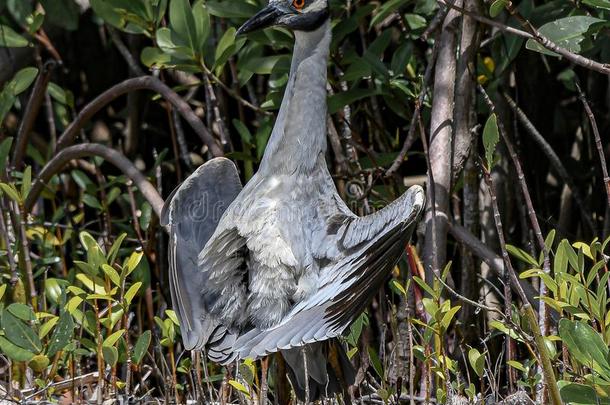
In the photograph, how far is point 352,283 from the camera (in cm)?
248

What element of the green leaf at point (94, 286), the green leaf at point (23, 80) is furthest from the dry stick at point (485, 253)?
the green leaf at point (23, 80)

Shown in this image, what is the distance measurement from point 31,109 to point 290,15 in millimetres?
1343

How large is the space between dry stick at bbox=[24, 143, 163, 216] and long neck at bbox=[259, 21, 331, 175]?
0.73 metres

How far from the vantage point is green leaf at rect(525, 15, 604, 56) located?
2.95 meters

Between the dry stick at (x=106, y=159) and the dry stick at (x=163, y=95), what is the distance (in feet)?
0.43

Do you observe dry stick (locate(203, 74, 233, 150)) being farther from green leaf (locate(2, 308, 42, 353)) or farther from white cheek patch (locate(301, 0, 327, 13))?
green leaf (locate(2, 308, 42, 353))

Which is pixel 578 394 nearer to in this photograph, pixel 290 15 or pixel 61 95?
pixel 290 15

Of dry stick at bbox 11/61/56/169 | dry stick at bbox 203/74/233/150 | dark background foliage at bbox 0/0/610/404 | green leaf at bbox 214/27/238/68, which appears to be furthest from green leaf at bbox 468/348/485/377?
dry stick at bbox 11/61/56/169

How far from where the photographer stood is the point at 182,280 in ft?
9.16

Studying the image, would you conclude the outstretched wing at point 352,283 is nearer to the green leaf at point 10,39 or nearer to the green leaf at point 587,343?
the green leaf at point 587,343

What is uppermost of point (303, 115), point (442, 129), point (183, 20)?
point (183, 20)

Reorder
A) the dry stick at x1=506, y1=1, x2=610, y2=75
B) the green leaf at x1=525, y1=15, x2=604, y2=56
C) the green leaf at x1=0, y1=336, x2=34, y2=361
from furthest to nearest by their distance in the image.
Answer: the green leaf at x1=525, y1=15, x2=604, y2=56 → the green leaf at x1=0, y1=336, x2=34, y2=361 → the dry stick at x1=506, y1=1, x2=610, y2=75

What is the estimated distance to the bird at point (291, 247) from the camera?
254 cm

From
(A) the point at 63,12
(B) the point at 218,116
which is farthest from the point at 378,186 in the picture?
(A) the point at 63,12
